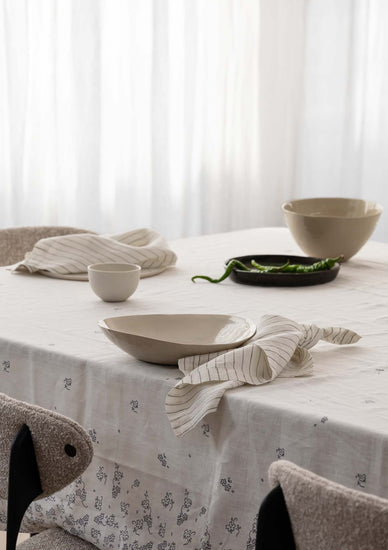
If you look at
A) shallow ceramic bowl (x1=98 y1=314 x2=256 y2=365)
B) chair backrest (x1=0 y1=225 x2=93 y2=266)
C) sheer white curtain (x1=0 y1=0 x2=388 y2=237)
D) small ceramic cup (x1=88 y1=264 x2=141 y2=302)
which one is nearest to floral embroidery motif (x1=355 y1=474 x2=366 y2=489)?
shallow ceramic bowl (x1=98 y1=314 x2=256 y2=365)

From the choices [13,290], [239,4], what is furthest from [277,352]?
[239,4]

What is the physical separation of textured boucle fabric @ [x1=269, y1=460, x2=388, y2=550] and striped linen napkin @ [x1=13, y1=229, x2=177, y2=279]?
3.86ft

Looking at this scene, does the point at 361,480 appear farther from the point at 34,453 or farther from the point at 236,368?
Result: the point at 34,453

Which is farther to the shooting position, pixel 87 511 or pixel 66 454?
pixel 87 511

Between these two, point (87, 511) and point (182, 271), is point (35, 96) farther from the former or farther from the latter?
point (87, 511)

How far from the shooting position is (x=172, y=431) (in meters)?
1.18

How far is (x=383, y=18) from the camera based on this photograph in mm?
4531

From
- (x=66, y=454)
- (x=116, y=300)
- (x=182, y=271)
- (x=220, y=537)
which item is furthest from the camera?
(x=182, y=271)

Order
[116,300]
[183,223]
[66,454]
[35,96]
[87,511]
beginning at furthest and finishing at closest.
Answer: [183,223], [35,96], [116,300], [87,511], [66,454]

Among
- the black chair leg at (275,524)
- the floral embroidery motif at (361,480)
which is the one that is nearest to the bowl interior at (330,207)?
the floral embroidery motif at (361,480)

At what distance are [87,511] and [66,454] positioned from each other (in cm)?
30

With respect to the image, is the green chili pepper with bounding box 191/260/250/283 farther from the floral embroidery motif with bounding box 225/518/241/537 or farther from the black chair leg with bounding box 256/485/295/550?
the black chair leg with bounding box 256/485/295/550

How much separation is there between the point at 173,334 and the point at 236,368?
0.74 feet

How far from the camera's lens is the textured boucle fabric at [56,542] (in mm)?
1291
